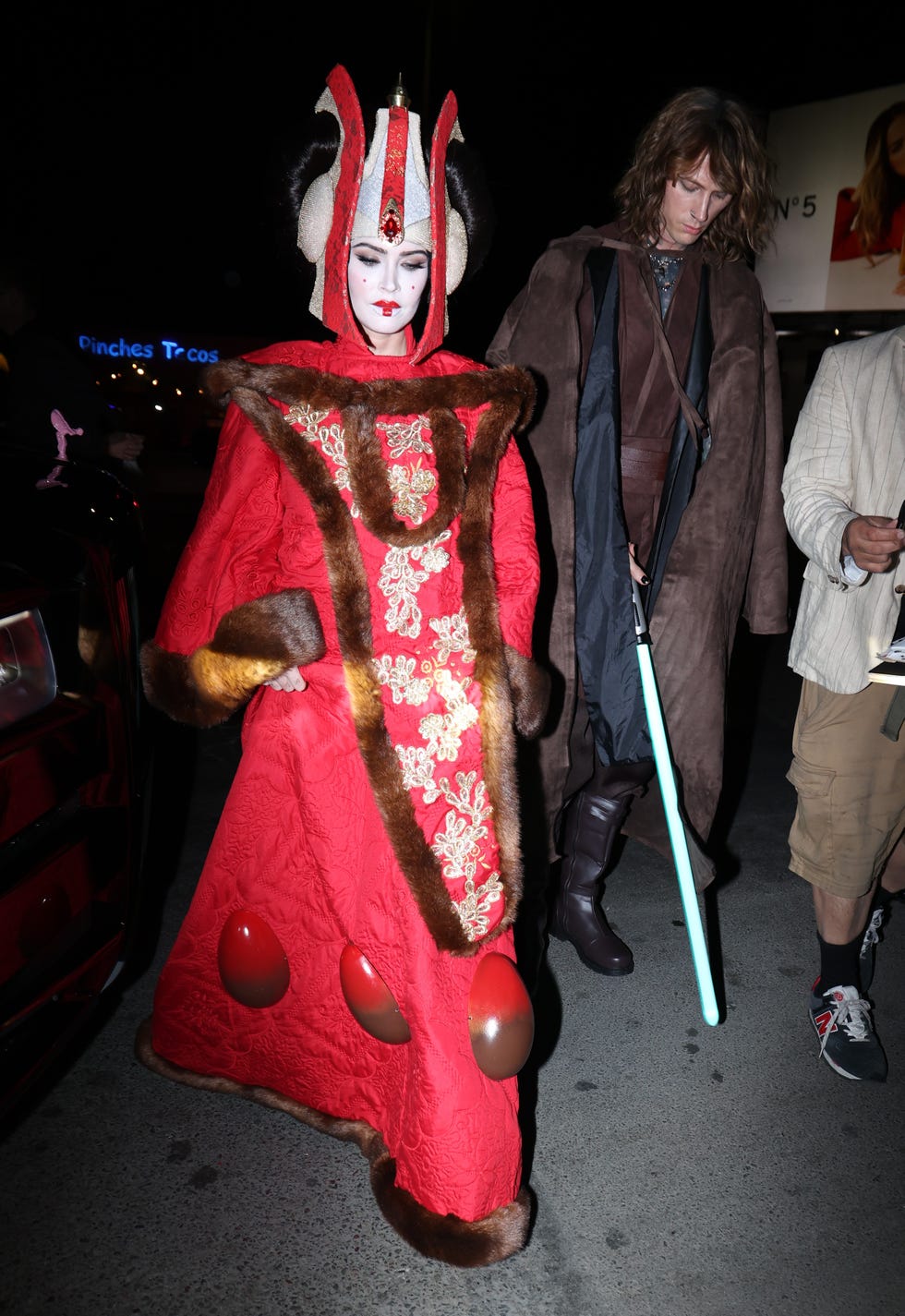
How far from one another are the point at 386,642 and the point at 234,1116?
3.72 feet

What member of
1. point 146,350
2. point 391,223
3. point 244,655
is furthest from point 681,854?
point 146,350

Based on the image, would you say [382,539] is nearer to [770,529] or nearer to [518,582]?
[518,582]

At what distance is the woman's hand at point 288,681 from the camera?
5.49 feet

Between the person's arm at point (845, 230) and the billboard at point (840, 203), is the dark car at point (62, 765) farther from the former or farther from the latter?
the person's arm at point (845, 230)

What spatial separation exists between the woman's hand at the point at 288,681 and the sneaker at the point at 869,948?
5.99 ft

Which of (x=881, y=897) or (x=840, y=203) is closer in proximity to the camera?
(x=881, y=897)

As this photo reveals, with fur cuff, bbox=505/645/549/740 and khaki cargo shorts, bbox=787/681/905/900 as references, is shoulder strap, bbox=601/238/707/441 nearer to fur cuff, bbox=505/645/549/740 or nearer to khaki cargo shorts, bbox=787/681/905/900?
khaki cargo shorts, bbox=787/681/905/900

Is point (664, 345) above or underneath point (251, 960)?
above

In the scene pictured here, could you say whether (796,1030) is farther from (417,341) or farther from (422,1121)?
(417,341)

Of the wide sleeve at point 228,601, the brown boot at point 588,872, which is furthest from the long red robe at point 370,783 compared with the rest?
the brown boot at point 588,872

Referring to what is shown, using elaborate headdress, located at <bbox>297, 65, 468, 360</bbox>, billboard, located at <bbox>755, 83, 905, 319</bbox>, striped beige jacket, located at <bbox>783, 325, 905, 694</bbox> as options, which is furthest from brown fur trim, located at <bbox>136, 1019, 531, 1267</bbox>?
billboard, located at <bbox>755, 83, 905, 319</bbox>

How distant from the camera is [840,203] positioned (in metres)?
8.45

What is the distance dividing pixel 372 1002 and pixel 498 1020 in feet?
0.78

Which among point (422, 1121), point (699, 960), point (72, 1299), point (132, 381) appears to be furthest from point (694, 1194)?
point (132, 381)
